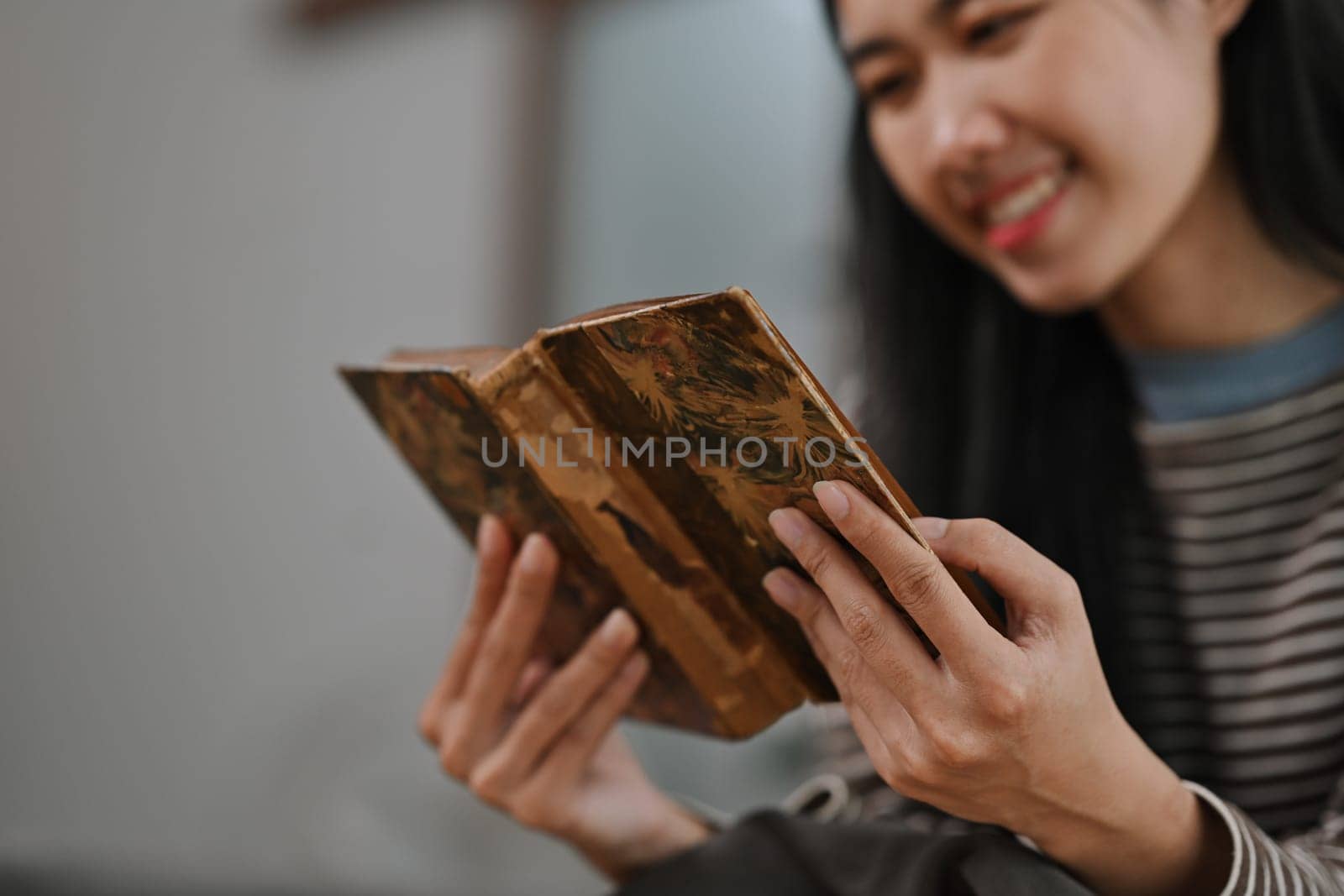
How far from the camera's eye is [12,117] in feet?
3.18

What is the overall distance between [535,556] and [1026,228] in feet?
1.21

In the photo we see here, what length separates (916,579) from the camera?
38cm

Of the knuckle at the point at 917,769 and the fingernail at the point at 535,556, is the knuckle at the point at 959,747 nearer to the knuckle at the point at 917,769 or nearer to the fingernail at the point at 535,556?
the knuckle at the point at 917,769

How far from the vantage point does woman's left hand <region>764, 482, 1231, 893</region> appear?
1.26 ft

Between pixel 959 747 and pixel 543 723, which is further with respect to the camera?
pixel 543 723

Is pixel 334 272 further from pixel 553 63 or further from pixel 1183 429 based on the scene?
pixel 1183 429

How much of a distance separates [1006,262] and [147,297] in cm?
77

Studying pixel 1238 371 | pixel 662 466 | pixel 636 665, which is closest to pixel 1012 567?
pixel 662 466

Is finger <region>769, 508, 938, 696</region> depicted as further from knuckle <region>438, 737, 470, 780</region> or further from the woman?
knuckle <region>438, 737, 470, 780</region>

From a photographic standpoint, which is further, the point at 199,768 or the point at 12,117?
the point at 199,768

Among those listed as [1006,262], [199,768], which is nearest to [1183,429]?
[1006,262]

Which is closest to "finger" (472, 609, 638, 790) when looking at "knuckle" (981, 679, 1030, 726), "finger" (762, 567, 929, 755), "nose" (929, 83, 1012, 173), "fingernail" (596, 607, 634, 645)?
"fingernail" (596, 607, 634, 645)

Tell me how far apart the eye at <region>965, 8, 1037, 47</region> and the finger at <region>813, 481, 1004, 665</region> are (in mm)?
388

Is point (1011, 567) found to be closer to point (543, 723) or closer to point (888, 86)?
point (543, 723)
